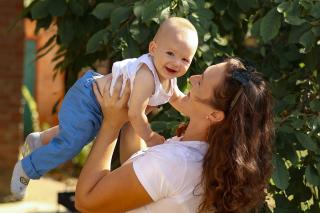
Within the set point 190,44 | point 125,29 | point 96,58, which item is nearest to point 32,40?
point 96,58

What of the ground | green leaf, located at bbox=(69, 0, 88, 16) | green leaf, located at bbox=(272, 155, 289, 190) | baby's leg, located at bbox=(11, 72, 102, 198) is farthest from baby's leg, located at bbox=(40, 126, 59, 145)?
the ground

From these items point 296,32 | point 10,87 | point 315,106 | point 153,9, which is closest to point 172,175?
point 153,9

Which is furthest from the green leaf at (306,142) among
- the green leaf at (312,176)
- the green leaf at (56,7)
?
the green leaf at (56,7)

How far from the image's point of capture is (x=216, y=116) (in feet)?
7.49

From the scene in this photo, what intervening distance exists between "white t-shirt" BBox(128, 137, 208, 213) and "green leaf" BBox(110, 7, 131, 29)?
107 cm

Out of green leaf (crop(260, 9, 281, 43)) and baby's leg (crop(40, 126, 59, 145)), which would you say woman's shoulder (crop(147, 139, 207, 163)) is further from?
green leaf (crop(260, 9, 281, 43))

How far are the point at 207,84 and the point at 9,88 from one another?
546 centimetres

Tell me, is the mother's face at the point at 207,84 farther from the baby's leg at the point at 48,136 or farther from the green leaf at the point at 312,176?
the green leaf at the point at 312,176

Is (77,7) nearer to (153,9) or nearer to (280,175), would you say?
(153,9)

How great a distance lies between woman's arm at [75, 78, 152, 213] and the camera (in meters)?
2.26

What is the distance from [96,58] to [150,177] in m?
2.16

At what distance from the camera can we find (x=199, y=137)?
2.35 meters

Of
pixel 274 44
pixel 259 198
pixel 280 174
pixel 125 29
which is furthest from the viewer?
pixel 274 44

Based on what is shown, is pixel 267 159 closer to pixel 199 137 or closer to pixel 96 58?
pixel 199 137
